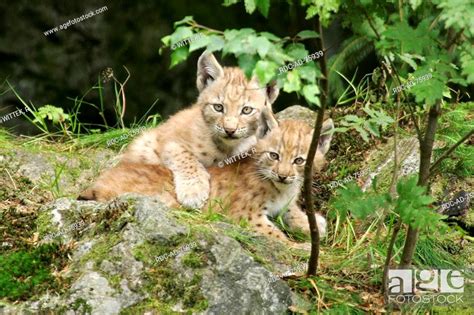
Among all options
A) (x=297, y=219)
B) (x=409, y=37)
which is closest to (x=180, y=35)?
(x=409, y=37)

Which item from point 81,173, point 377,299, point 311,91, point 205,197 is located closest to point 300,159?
point 205,197

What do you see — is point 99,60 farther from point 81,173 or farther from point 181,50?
point 181,50

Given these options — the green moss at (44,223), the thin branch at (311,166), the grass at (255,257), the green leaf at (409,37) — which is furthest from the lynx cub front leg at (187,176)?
the green leaf at (409,37)

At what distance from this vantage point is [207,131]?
263 inches

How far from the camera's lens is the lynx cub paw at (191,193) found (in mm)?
6230

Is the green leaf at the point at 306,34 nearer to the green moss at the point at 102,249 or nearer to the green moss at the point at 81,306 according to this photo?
the green moss at the point at 102,249

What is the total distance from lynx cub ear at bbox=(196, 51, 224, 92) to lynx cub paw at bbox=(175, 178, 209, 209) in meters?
0.93

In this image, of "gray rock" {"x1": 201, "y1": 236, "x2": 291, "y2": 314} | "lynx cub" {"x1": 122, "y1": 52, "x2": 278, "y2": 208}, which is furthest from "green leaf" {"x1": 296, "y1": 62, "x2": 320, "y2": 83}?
"lynx cub" {"x1": 122, "y1": 52, "x2": 278, "y2": 208}

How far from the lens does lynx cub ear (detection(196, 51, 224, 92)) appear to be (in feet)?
21.9

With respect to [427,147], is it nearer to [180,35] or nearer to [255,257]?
[255,257]

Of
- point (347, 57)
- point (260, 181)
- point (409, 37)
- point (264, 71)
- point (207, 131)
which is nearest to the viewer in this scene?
point (264, 71)

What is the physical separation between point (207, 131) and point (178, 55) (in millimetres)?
3062

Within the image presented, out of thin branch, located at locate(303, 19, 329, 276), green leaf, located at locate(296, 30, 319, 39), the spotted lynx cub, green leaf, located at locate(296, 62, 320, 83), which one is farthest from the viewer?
the spotted lynx cub

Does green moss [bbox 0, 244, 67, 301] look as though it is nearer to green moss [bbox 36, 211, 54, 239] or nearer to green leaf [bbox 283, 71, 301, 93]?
green moss [bbox 36, 211, 54, 239]
